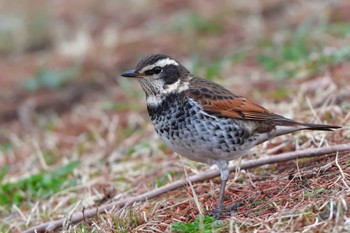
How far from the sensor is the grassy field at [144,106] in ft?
18.4

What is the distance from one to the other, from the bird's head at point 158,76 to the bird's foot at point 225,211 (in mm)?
1047

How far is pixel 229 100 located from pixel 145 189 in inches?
53.1

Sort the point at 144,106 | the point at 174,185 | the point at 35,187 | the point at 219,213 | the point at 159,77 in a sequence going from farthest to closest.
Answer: the point at 144,106, the point at 35,187, the point at 174,185, the point at 159,77, the point at 219,213

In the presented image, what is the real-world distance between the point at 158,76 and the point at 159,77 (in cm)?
1

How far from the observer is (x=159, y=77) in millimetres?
6070

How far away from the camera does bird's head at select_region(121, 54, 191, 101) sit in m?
5.98

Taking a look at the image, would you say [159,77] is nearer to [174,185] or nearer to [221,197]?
[174,185]

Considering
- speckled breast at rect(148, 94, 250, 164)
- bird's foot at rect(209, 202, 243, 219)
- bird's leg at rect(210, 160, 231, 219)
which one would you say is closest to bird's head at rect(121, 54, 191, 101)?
speckled breast at rect(148, 94, 250, 164)

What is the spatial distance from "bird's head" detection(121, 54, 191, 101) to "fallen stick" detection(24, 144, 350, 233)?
852 mm

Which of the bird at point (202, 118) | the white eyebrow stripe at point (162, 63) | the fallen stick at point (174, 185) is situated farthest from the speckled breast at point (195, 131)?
the fallen stick at point (174, 185)

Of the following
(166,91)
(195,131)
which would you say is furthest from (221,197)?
(166,91)

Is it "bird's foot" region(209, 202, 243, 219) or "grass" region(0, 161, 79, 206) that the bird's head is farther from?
"grass" region(0, 161, 79, 206)

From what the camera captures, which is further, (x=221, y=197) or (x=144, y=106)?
(x=144, y=106)

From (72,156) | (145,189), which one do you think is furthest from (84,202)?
(72,156)
